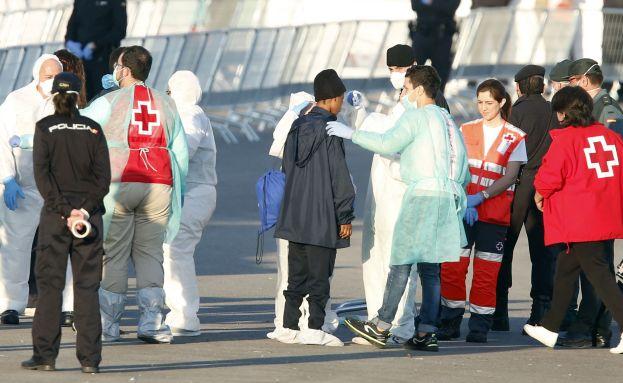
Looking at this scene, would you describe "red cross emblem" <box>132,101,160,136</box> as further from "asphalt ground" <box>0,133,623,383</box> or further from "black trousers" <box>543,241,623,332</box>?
"black trousers" <box>543,241,623,332</box>

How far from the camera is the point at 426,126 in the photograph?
1171cm

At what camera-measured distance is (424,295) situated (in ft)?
39.2

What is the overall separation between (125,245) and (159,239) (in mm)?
228

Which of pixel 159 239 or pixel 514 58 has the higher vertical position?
pixel 514 58

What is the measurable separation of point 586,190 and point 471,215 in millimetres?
852

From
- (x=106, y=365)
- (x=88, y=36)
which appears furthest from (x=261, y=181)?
(x=88, y=36)

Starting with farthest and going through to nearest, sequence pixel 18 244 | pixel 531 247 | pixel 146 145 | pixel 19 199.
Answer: pixel 531 247
pixel 18 244
pixel 19 199
pixel 146 145

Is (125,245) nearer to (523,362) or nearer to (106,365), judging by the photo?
(106,365)

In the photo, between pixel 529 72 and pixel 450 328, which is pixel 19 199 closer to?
pixel 450 328

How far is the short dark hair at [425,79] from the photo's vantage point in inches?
466

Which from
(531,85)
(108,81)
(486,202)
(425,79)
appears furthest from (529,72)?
(108,81)

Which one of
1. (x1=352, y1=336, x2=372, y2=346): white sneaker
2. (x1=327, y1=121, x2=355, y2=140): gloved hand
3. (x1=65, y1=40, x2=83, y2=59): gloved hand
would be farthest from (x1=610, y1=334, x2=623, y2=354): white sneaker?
(x1=65, y1=40, x2=83, y2=59): gloved hand

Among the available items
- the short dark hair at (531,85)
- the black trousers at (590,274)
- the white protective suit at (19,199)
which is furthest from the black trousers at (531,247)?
the white protective suit at (19,199)

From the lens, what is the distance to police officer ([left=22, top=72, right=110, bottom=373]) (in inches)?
408
